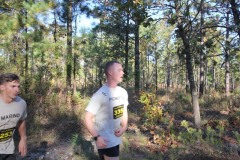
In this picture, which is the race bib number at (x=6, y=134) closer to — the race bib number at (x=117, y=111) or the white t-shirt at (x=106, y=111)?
the white t-shirt at (x=106, y=111)

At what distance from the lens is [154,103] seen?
11.2m

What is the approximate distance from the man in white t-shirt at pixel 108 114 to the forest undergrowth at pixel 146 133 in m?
2.71

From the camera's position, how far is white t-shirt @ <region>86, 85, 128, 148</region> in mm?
3623

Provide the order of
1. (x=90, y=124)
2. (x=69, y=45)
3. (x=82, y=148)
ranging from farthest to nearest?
(x=69, y=45) → (x=82, y=148) → (x=90, y=124)

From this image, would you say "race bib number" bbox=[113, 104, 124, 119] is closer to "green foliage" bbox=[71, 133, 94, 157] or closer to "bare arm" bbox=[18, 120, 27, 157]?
"bare arm" bbox=[18, 120, 27, 157]

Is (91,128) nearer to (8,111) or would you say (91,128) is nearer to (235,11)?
(8,111)

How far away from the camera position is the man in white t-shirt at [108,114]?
11.8 ft

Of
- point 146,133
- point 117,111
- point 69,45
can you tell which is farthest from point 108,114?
point 69,45

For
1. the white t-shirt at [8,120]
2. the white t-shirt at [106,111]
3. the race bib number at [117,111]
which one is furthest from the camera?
the race bib number at [117,111]

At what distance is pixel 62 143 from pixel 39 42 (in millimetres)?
3857

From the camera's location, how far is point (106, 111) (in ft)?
12.1

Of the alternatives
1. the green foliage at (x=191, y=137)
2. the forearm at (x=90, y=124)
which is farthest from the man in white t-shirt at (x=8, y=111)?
the green foliage at (x=191, y=137)

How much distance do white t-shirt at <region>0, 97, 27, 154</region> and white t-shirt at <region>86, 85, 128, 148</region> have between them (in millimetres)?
797

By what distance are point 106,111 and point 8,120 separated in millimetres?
1105
